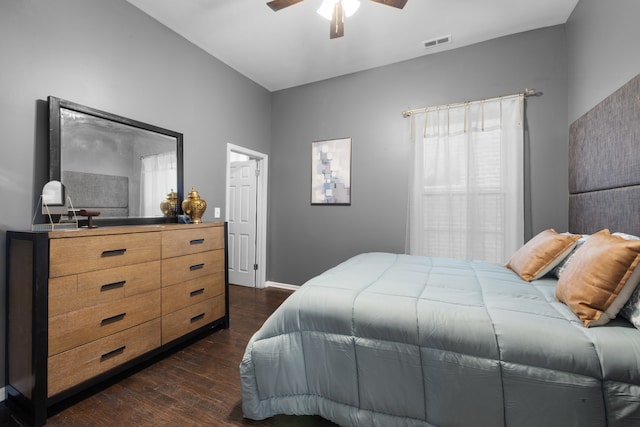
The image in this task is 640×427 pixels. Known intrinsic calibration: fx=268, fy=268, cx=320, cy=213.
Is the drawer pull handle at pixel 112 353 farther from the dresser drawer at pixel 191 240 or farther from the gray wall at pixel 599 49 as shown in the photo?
the gray wall at pixel 599 49

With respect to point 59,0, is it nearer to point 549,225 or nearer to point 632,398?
point 632,398

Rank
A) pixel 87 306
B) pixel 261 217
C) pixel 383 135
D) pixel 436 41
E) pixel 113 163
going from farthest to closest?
pixel 261 217, pixel 383 135, pixel 436 41, pixel 113 163, pixel 87 306

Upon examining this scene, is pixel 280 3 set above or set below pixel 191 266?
above

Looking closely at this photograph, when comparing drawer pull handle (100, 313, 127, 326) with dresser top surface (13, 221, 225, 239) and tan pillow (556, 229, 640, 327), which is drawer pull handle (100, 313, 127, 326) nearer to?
dresser top surface (13, 221, 225, 239)

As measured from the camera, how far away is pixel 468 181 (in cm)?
295

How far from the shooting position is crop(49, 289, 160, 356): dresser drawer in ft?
5.02

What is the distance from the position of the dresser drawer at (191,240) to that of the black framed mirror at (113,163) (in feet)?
1.43

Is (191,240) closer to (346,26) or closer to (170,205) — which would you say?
(170,205)

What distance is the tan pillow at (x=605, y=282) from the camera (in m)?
1.14

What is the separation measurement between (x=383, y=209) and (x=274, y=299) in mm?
1882

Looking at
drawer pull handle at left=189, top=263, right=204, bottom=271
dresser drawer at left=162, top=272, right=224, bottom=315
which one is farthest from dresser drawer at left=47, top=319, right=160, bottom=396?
drawer pull handle at left=189, top=263, right=204, bottom=271

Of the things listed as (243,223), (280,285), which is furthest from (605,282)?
(243,223)

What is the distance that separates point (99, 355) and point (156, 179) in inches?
57.8

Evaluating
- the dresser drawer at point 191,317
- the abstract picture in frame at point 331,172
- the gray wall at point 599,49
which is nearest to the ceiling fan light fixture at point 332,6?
the abstract picture in frame at point 331,172
